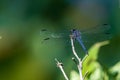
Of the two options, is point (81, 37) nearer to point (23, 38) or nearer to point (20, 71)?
point (20, 71)

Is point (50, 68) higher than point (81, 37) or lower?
lower

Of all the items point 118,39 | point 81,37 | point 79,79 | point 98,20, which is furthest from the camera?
point 98,20

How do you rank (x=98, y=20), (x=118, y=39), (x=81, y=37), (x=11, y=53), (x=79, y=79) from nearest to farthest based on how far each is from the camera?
(x=79, y=79), (x=81, y=37), (x=118, y=39), (x=11, y=53), (x=98, y=20)

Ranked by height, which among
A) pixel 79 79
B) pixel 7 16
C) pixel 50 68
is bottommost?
pixel 50 68

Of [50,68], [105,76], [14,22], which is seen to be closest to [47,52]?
[50,68]

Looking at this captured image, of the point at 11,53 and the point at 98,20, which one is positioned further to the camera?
the point at 98,20

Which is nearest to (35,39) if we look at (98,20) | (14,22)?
(14,22)

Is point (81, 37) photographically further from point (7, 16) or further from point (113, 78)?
point (7, 16)
